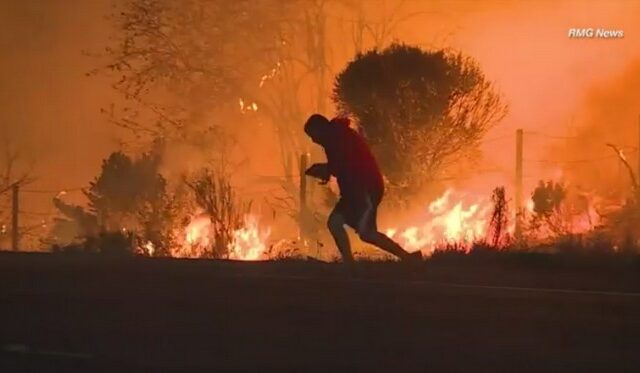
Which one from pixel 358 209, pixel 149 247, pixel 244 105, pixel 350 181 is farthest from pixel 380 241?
pixel 244 105

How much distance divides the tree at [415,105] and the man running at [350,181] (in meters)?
15.4

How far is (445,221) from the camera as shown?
28594mm

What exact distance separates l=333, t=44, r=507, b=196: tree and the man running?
607 inches

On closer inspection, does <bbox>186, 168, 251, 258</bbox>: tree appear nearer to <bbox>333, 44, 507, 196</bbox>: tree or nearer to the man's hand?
<bbox>333, 44, 507, 196</bbox>: tree

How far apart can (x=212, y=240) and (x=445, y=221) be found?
924cm

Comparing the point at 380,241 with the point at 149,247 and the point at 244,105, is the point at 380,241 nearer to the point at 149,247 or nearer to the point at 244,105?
the point at 149,247

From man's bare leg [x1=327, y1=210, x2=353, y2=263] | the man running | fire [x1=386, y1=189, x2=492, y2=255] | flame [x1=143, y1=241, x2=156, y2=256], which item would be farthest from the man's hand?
fire [x1=386, y1=189, x2=492, y2=255]

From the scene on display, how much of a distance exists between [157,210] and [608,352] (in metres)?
21.9

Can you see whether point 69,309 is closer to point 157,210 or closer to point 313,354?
point 313,354

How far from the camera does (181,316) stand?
8.84m

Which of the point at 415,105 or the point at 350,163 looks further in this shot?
the point at 415,105

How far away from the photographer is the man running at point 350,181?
1233 cm

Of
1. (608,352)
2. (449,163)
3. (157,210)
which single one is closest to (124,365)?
(608,352)

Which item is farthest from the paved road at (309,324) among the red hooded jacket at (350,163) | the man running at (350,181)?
the red hooded jacket at (350,163)
